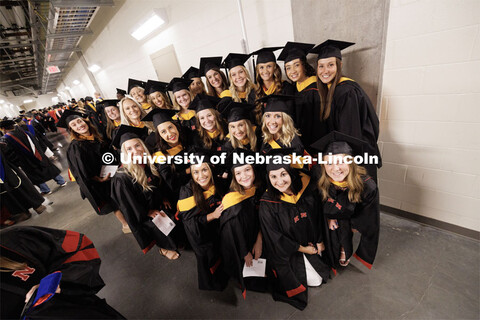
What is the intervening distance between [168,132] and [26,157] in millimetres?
4933

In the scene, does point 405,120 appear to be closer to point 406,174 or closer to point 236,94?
point 406,174

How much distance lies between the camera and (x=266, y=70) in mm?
2535

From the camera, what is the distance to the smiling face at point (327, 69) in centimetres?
198

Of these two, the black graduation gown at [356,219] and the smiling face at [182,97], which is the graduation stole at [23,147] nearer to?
the smiling face at [182,97]

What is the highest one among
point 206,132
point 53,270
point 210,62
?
point 210,62

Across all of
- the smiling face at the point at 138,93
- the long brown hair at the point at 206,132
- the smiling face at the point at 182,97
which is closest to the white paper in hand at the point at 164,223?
the long brown hair at the point at 206,132

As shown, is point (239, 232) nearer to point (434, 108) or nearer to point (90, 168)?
point (434, 108)

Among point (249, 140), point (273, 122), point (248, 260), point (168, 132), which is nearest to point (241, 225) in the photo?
point (248, 260)

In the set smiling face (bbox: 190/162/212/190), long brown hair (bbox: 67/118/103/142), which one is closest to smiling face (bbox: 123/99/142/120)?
long brown hair (bbox: 67/118/103/142)

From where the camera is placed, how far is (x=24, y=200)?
4305 millimetres

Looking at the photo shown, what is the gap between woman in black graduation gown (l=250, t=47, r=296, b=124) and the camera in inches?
97.7

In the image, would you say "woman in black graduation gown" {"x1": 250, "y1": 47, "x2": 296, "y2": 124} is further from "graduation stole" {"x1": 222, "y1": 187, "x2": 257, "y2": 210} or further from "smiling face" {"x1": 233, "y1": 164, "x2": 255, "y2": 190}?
"graduation stole" {"x1": 222, "y1": 187, "x2": 257, "y2": 210}

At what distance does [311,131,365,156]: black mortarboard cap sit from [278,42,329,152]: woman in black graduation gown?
2.20 ft

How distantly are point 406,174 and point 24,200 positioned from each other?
7021 millimetres
